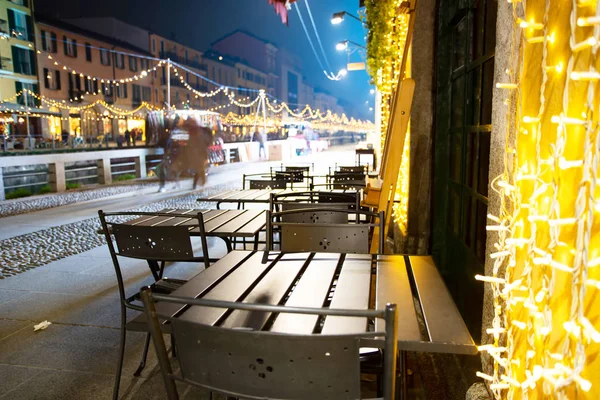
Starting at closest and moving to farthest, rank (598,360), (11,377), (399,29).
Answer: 1. (598,360)
2. (11,377)
3. (399,29)

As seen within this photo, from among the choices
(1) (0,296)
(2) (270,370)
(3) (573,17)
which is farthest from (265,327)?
(1) (0,296)

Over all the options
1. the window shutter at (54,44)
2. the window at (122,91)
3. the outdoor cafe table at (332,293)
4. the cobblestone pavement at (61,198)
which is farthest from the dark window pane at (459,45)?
the window at (122,91)

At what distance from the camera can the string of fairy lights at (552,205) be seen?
965mm

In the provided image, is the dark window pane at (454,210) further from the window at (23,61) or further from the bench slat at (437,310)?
the window at (23,61)

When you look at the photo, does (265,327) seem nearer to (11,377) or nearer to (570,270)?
(570,270)

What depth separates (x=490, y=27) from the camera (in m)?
2.56

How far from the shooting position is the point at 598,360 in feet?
3.13

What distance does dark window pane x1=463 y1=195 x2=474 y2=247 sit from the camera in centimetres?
303

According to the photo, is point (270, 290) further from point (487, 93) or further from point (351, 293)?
Result: point (487, 93)

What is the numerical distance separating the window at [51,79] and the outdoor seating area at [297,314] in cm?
3560

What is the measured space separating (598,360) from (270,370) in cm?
71

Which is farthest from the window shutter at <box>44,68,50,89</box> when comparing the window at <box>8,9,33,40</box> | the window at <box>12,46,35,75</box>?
the window at <box>8,9,33,40</box>

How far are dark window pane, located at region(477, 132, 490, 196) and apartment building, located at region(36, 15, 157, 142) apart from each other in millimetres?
30024

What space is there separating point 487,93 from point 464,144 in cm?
65
